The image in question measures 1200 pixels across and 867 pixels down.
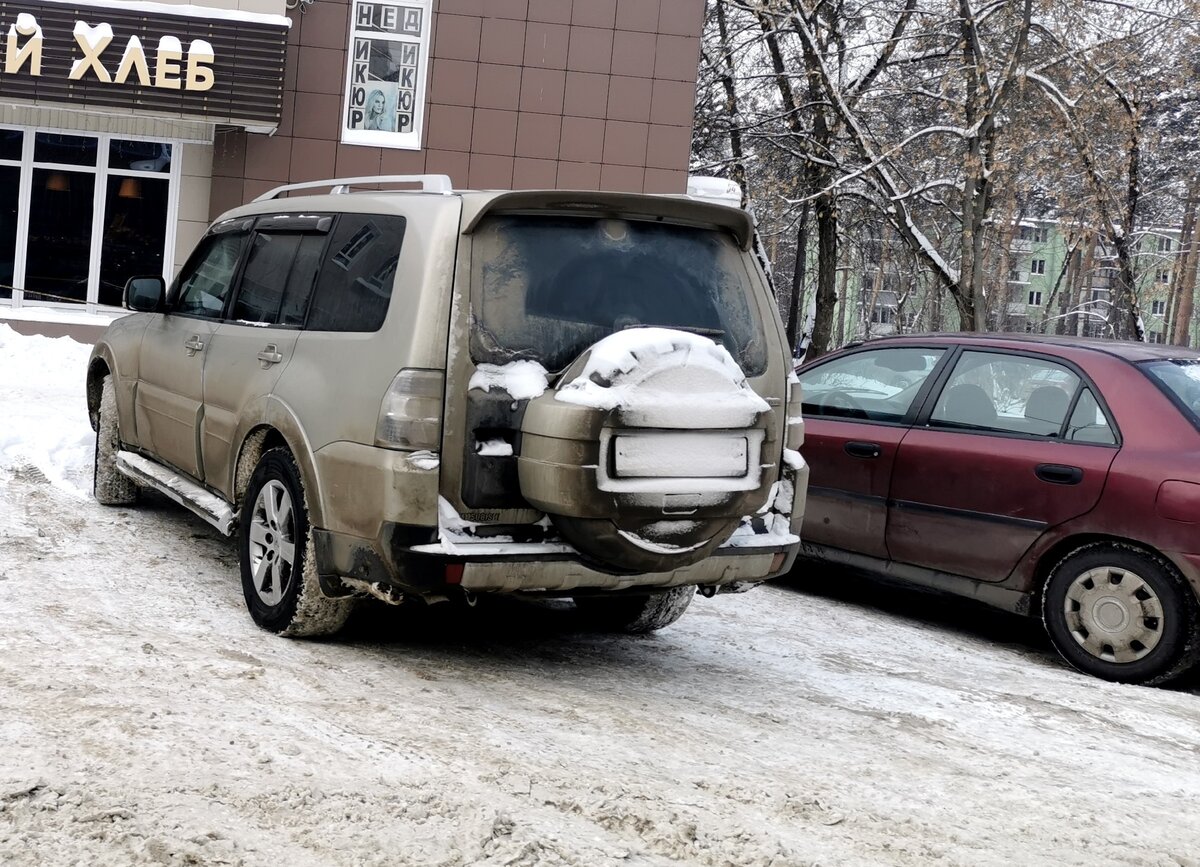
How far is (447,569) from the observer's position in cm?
441

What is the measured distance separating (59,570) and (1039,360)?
4809 mm

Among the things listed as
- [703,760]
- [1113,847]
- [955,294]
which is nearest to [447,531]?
[703,760]

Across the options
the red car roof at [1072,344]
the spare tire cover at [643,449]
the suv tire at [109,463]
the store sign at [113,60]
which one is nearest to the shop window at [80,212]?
the store sign at [113,60]

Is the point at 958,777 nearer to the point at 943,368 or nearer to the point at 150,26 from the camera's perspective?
the point at 943,368

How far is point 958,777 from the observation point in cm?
410

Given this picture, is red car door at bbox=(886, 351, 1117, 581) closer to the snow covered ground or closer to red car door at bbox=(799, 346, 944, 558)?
red car door at bbox=(799, 346, 944, 558)

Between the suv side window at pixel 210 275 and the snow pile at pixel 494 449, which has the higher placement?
the suv side window at pixel 210 275

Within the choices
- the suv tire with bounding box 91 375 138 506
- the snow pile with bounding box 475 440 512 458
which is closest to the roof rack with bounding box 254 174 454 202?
the snow pile with bounding box 475 440 512 458

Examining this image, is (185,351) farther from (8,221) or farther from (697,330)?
(8,221)

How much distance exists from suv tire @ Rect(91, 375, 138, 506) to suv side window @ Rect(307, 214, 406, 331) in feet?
9.21

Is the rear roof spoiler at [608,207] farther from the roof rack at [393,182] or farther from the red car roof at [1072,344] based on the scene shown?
the red car roof at [1072,344]

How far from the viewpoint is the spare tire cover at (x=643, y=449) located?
4281 mm

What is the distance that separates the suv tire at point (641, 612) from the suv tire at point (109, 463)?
10.1ft

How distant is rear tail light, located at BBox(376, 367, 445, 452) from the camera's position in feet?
14.4
